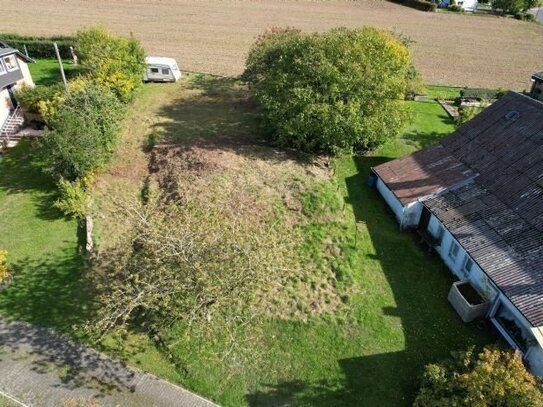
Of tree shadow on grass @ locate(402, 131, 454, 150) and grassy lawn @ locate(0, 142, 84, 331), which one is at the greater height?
tree shadow on grass @ locate(402, 131, 454, 150)

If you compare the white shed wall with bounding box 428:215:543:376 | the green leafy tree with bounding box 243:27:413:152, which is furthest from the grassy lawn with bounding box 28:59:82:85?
the white shed wall with bounding box 428:215:543:376

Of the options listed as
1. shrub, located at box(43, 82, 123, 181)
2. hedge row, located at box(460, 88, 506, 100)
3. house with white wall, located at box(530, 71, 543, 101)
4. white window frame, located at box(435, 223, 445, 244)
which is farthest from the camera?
hedge row, located at box(460, 88, 506, 100)

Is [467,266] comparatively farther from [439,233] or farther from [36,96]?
[36,96]

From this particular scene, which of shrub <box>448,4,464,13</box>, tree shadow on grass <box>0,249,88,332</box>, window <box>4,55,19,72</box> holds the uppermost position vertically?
shrub <box>448,4,464,13</box>

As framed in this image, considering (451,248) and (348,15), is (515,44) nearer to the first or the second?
(348,15)

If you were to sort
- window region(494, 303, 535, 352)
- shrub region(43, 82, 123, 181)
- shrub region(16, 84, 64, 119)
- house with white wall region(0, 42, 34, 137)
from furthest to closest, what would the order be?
house with white wall region(0, 42, 34, 137) → shrub region(16, 84, 64, 119) → shrub region(43, 82, 123, 181) → window region(494, 303, 535, 352)

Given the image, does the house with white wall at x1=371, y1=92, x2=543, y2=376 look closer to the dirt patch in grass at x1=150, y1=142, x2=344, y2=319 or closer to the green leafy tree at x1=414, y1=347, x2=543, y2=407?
the green leafy tree at x1=414, y1=347, x2=543, y2=407
